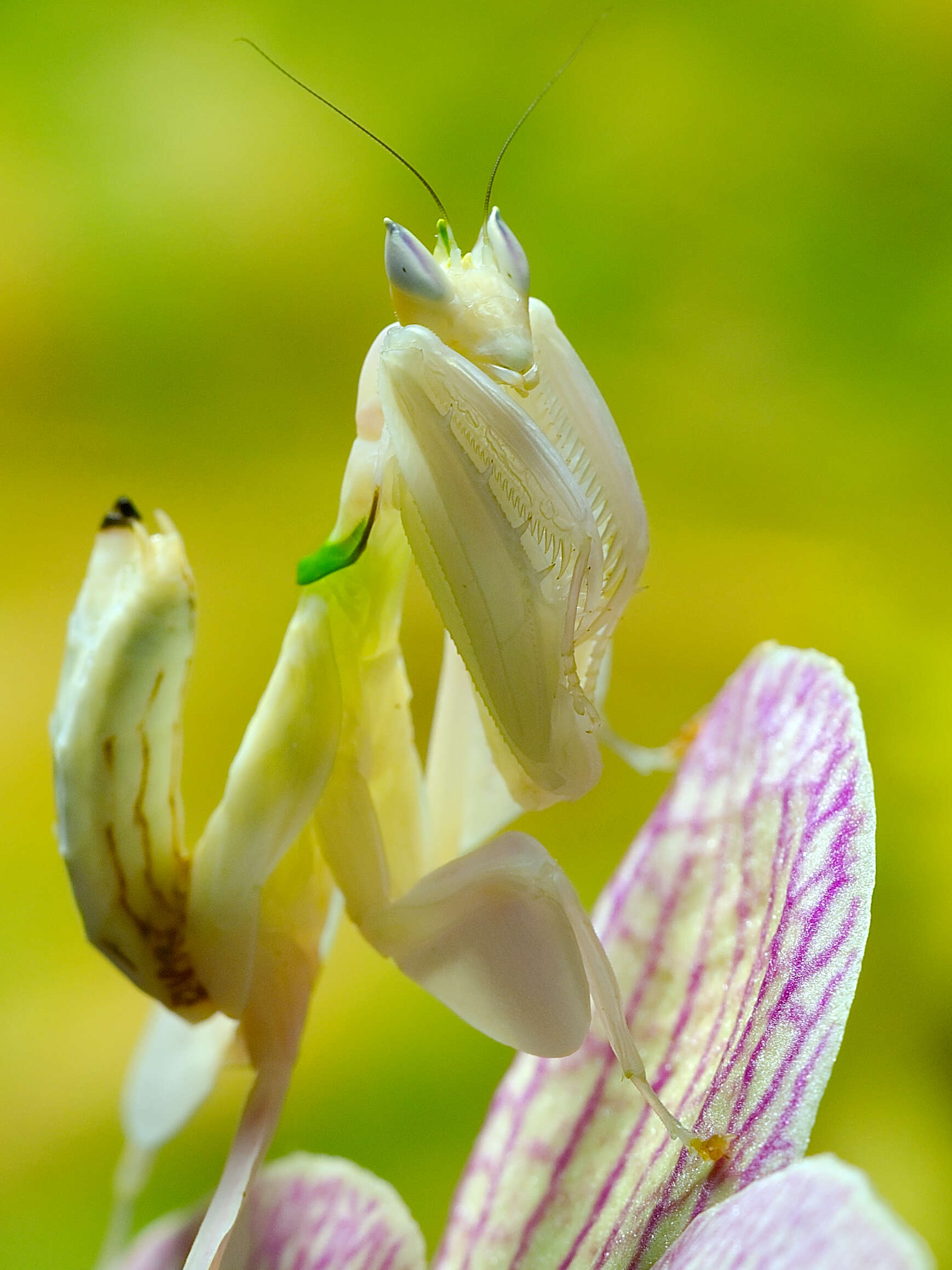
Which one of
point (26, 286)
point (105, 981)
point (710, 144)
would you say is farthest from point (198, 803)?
point (710, 144)

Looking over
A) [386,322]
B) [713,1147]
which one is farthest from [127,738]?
[386,322]

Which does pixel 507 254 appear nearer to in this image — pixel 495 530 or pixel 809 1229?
pixel 495 530

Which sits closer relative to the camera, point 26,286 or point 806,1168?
point 806,1168

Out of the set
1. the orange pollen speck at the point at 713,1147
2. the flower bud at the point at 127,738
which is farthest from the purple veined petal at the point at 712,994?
the flower bud at the point at 127,738

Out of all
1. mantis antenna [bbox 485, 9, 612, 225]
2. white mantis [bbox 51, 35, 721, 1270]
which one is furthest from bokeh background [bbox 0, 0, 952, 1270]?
white mantis [bbox 51, 35, 721, 1270]

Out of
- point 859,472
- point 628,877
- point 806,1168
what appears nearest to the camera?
point 806,1168

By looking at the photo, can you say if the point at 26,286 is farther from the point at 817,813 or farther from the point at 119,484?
the point at 817,813

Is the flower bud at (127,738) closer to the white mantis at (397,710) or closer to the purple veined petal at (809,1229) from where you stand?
the white mantis at (397,710)
